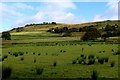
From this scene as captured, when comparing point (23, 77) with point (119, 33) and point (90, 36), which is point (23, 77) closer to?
point (90, 36)

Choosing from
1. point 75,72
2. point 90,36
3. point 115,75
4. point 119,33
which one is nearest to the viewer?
point 115,75

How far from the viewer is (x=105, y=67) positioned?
25.5 meters

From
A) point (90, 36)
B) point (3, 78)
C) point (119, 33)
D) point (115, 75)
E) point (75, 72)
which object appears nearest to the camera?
point (3, 78)

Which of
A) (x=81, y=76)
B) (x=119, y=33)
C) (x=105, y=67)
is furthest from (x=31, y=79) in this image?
(x=119, y=33)

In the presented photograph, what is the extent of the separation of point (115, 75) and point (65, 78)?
11.8 feet

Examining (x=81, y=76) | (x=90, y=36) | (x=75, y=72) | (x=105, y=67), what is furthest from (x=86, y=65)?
(x=90, y=36)

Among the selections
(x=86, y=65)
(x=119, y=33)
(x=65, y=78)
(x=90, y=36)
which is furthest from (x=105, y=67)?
(x=119, y=33)

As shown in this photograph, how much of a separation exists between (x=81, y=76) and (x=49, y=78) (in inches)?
89.4

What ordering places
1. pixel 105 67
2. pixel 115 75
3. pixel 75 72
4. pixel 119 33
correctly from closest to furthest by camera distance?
pixel 115 75
pixel 75 72
pixel 105 67
pixel 119 33

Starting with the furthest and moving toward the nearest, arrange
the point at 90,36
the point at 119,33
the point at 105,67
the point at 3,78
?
the point at 119,33
the point at 90,36
the point at 105,67
the point at 3,78

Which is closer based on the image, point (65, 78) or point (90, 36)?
point (65, 78)

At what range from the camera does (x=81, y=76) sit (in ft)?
70.2

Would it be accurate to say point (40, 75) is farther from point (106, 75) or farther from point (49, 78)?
point (106, 75)

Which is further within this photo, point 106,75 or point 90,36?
point 90,36
